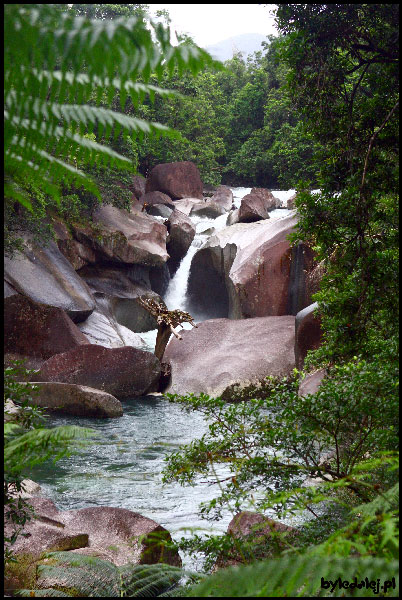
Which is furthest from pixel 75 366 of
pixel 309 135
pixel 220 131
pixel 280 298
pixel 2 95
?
pixel 220 131

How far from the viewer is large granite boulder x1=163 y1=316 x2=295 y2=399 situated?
11008 millimetres

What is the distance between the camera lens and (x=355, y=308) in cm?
376

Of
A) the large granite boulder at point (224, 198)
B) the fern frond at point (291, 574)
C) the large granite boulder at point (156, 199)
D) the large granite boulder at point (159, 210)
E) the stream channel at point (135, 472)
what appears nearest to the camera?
the fern frond at point (291, 574)

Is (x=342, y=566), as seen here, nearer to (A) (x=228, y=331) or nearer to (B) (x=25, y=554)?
(B) (x=25, y=554)

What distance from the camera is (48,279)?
14.1 meters

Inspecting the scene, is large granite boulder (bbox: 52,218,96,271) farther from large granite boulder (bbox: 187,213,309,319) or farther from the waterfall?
large granite boulder (bbox: 187,213,309,319)

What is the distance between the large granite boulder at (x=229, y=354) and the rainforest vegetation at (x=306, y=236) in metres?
6.13

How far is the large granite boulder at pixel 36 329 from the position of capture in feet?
40.7

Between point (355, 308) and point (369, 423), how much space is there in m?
0.76

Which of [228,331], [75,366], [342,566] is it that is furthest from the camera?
[228,331]

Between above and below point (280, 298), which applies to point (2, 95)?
above

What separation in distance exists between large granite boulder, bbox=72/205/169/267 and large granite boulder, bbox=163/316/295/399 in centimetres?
579

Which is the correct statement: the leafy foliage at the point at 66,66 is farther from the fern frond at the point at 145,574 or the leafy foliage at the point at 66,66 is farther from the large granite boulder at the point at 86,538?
the large granite boulder at the point at 86,538

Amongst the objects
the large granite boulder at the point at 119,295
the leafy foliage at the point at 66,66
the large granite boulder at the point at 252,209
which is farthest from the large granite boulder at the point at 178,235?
the leafy foliage at the point at 66,66
